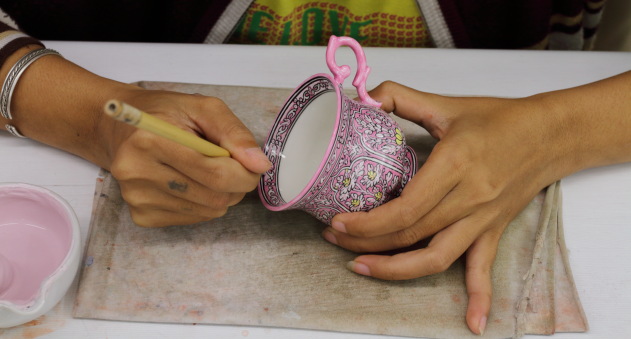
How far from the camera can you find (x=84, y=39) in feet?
2.99

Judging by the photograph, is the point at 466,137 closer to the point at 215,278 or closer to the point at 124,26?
the point at 215,278

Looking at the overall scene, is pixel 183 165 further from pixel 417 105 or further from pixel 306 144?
pixel 417 105

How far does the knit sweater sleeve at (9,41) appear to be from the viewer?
67cm

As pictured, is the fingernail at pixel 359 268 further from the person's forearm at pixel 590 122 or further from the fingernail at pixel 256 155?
the person's forearm at pixel 590 122

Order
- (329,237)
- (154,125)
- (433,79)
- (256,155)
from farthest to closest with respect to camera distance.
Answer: (433,79), (329,237), (256,155), (154,125)

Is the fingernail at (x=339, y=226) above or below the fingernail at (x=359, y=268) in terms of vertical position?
above

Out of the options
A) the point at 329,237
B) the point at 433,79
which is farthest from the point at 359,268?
the point at 433,79

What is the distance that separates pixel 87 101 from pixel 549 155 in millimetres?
547

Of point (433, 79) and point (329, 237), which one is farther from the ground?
point (433, 79)

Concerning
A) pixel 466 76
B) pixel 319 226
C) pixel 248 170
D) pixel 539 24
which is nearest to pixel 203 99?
pixel 248 170

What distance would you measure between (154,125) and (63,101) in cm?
37

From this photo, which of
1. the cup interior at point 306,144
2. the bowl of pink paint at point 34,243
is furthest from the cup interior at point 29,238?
the cup interior at point 306,144

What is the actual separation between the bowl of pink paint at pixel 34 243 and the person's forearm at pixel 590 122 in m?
0.54

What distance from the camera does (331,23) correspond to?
87 cm
